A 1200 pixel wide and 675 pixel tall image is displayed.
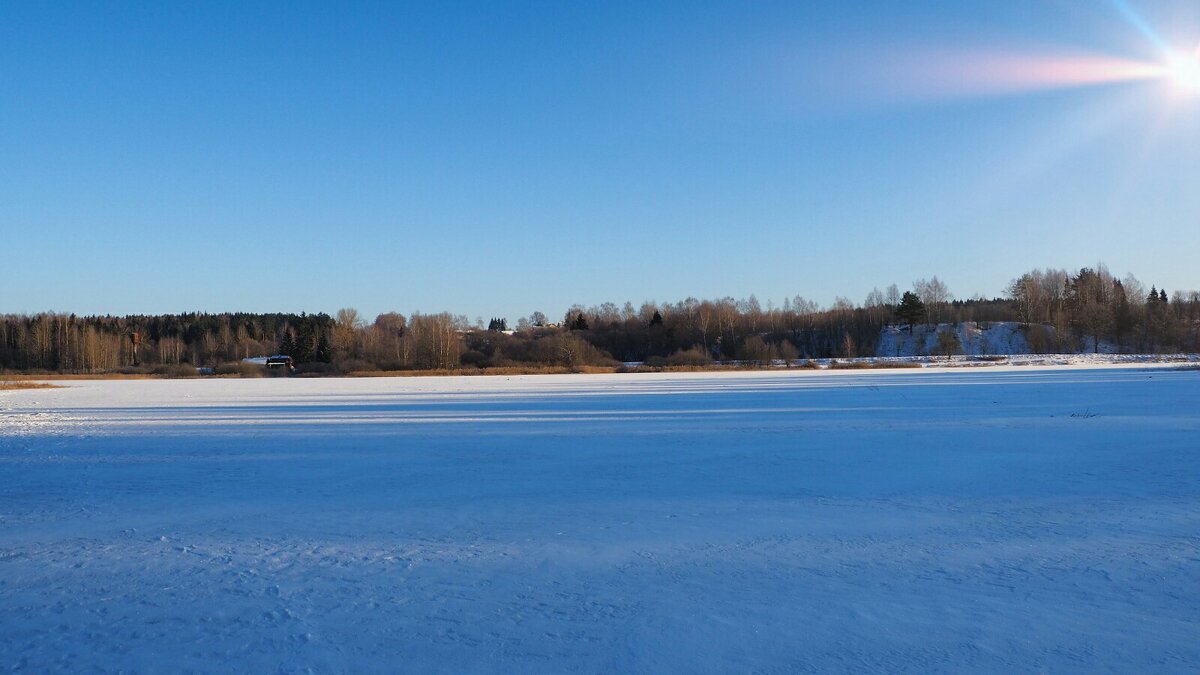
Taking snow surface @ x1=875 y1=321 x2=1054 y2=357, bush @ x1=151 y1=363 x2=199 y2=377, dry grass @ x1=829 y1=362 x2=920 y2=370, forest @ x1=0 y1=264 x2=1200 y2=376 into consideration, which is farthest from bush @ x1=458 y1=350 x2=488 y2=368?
snow surface @ x1=875 y1=321 x2=1054 y2=357

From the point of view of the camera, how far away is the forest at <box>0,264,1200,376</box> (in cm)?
6234

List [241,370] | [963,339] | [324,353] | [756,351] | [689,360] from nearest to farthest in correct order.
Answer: [241,370] → [689,360] → [756,351] → [324,353] → [963,339]

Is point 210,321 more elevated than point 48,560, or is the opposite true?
point 210,321

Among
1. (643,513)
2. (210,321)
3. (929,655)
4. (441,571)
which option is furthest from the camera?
(210,321)

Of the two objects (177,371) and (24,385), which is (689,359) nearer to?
(177,371)

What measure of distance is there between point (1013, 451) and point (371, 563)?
8057mm

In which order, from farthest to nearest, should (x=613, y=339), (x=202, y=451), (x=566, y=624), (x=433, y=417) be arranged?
(x=613, y=339), (x=433, y=417), (x=202, y=451), (x=566, y=624)

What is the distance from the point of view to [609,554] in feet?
16.6

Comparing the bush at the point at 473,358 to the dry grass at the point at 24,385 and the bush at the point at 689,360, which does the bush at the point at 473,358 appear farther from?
the dry grass at the point at 24,385

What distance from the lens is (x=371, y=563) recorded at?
193 inches

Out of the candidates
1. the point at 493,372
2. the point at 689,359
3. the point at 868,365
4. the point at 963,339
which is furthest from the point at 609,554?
the point at 963,339

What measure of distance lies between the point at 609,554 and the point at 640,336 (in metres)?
71.6

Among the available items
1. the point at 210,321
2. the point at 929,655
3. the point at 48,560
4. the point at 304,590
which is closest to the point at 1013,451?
the point at 929,655

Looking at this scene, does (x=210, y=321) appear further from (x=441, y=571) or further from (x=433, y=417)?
(x=441, y=571)
